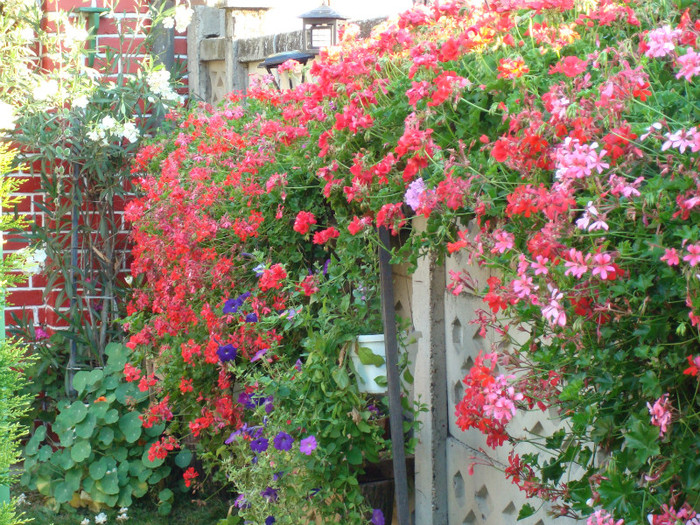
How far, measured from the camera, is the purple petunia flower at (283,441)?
286 cm

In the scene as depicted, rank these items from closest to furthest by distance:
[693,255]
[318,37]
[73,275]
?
[693,255] → [318,37] → [73,275]

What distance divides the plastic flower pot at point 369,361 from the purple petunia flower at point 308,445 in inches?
10.0

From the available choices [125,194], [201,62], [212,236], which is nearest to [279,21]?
[201,62]

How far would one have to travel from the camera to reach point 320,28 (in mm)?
4297

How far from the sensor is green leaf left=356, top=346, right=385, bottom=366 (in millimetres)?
2865

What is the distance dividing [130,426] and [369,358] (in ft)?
7.22

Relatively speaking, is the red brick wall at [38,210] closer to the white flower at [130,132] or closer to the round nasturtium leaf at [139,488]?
the white flower at [130,132]

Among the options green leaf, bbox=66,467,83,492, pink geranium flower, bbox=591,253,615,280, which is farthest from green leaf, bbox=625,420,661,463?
green leaf, bbox=66,467,83,492

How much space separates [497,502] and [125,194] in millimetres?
3552

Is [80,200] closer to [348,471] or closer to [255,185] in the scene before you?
[255,185]

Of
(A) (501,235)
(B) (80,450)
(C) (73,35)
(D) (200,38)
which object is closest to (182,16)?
(D) (200,38)

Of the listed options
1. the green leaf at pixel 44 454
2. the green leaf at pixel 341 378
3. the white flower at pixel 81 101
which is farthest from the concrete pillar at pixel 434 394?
the white flower at pixel 81 101

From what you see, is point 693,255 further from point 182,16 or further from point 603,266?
point 182,16

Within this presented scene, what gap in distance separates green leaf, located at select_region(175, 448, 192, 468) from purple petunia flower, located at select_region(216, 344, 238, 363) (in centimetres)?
139
